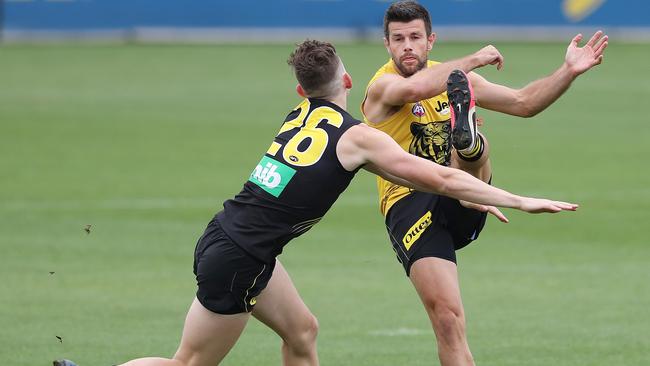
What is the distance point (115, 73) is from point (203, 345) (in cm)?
2936

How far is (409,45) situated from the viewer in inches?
366

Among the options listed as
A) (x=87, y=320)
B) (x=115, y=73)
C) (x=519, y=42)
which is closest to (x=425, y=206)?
(x=87, y=320)

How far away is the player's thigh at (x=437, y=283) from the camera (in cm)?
880

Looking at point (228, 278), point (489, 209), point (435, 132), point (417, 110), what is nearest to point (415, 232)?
point (489, 209)

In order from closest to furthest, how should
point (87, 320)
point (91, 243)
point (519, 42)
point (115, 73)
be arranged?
point (87, 320), point (91, 243), point (115, 73), point (519, 42)

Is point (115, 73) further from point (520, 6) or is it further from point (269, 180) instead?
point (269, 180)

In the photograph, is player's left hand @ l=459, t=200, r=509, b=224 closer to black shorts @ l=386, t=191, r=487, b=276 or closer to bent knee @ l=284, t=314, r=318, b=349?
black shorts @ l=386, t=191, r=487, b=276

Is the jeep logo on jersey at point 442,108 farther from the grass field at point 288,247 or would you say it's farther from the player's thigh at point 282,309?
the grass field at point 288,247

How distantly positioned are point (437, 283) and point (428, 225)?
0.51 m

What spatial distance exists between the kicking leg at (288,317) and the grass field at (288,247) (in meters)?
2.21

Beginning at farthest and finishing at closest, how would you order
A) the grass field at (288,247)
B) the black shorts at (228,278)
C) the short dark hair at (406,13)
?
the grass field at (288,247)
the short dark hair at (406,13)
the black shorts at (228,278)

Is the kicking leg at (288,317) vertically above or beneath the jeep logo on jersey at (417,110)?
beneath

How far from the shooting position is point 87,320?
12.2 m

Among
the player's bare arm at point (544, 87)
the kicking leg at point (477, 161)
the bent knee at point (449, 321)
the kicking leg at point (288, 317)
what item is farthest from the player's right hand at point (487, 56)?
the kicking leg at point (288, 317)
